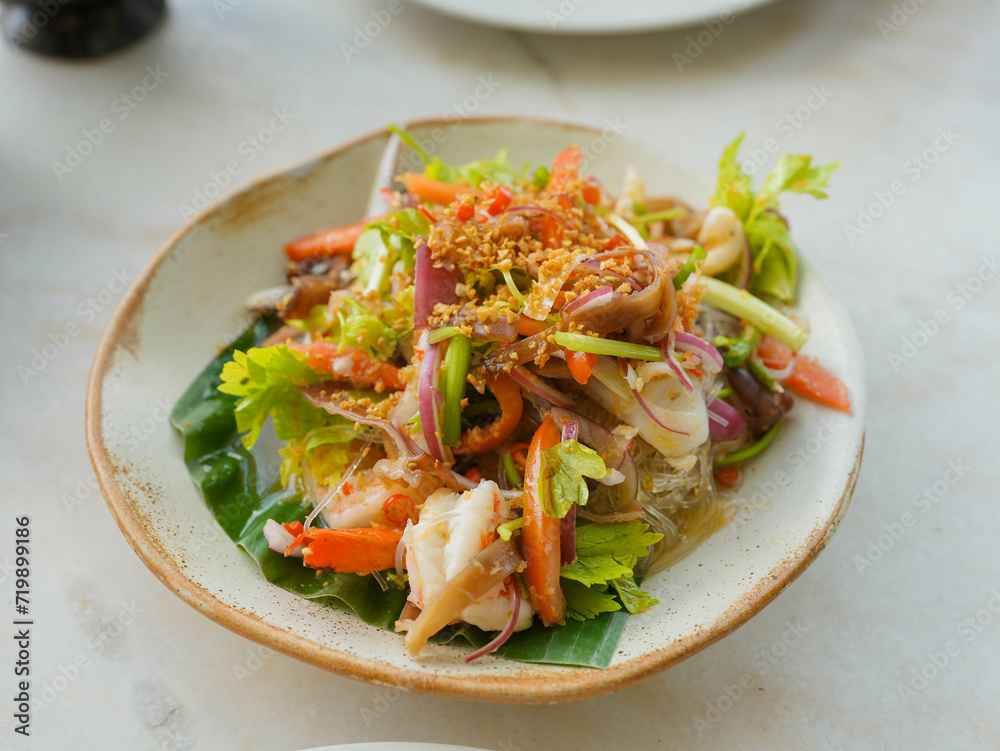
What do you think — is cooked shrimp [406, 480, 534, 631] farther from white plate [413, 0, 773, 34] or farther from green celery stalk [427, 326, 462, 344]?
white plate [413, 0, 773, 34]

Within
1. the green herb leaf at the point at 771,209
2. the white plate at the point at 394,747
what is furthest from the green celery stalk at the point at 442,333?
the green herb leaf at the point at 771,209

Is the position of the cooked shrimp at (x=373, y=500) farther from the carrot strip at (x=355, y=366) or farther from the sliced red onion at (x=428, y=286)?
the sliced red onion at (x=428, y=286)

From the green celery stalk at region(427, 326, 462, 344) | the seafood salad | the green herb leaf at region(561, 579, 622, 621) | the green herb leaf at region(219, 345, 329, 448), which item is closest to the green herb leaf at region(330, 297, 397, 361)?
the seafood salad

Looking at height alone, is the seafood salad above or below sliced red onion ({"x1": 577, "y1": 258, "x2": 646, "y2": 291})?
below

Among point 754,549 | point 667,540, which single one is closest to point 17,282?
point 667,540

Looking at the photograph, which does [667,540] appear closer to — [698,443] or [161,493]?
[698,443]

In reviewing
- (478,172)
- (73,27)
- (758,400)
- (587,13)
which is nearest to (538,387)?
(758,400)
